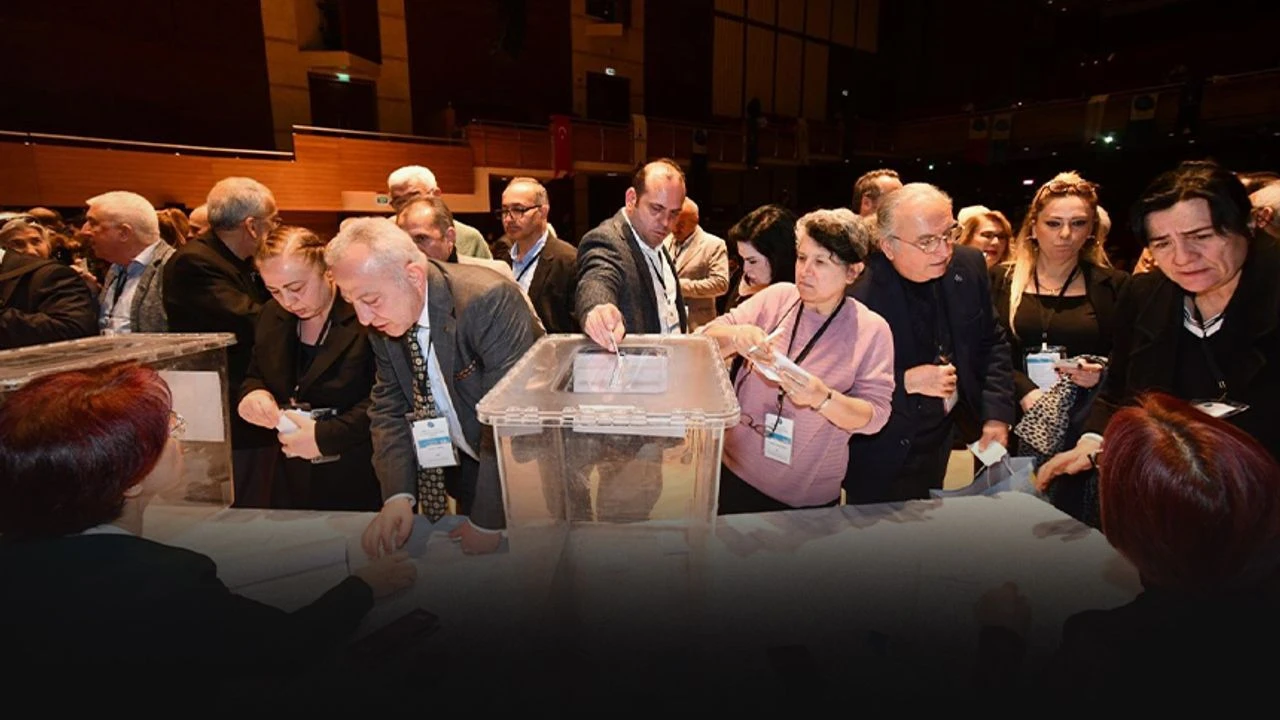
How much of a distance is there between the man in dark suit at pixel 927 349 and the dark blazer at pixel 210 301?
1865 mm

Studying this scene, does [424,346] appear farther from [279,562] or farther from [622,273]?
[622,273]

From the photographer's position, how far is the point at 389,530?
4.07 feet

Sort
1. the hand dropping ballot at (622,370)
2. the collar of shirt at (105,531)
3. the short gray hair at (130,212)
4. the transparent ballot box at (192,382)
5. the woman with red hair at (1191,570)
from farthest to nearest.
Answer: the short gray hair at (130,212)
the transparent ballot box at (192,382)
the hand dropping ballot at (622,370)
the collar of shirt at (105,531)
the woman with red hair at (1191,570)

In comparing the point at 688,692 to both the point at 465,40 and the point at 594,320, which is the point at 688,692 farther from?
the point at 465,40

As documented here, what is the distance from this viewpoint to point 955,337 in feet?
5.72

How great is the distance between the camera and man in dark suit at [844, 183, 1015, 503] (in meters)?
1.61

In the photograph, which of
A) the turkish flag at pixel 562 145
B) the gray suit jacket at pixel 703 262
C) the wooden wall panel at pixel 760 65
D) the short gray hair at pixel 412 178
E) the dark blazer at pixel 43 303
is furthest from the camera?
the wooden wall panel at pixel 760 65

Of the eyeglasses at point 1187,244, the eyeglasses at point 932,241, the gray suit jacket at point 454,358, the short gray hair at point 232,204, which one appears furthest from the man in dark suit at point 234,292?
the eyeglasses at point 1187,244

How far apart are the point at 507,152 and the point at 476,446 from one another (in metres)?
8.39

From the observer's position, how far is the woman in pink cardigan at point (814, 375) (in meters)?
1.42

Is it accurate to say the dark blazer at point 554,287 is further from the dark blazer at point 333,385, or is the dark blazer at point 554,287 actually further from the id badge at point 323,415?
the id badge at point 323,415

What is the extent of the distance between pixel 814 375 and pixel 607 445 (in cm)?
65

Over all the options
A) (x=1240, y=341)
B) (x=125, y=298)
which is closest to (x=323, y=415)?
(x=125, y=298)

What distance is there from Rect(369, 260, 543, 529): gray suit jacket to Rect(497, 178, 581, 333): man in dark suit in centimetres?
134
